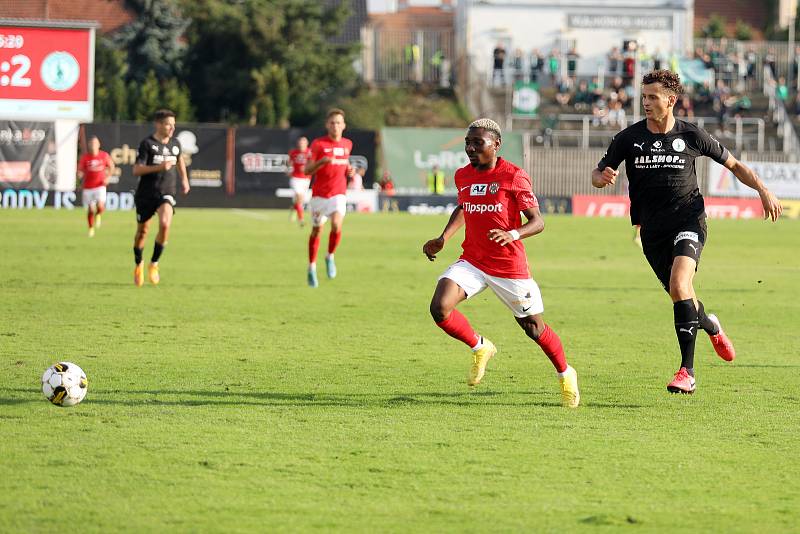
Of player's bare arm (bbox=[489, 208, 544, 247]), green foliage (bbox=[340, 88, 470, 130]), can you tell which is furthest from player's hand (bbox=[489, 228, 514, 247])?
green foliage (bbox=[340, 88, 470, 130])

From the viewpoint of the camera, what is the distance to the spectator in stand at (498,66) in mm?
52062

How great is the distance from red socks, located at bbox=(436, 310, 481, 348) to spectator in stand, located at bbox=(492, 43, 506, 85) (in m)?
44.2

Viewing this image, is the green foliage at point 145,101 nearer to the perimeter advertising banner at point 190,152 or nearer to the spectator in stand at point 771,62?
the perimeter advertising banner at point 190,152

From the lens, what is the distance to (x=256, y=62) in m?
53.3

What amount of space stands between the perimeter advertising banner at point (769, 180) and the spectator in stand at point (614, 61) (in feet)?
36.8

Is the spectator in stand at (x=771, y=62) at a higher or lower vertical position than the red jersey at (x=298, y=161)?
higher

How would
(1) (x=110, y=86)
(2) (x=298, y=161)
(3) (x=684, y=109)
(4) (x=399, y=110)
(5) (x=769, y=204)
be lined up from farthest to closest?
(4) (x=399, y=110) → (1) (x=110, y=86) → (3) (x=684, y=109) → (2) (x=298, y=161) → (5) (x=769, y=204)

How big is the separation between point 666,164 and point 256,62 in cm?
4589

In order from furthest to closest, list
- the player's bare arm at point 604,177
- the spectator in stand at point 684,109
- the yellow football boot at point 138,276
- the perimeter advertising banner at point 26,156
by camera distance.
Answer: the spectator in stand at point 684,109
the perimeter advertising banner at point 26,156
the yellow football boot at point 138,276
the player's bare arm at point 604,177

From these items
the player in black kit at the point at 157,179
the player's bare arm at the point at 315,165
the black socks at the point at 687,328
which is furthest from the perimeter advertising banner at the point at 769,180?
the black socks at the point at 687,328

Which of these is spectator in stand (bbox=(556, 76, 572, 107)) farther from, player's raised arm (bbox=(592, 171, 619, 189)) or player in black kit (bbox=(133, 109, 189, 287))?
player's raised arm (bbox=(592, 171, 619, 189))

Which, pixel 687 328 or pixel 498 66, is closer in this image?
pixel 687 328

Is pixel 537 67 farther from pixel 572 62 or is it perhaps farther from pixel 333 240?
pixel 333 240

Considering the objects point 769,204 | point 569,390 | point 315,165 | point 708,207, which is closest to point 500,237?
point 569,390
